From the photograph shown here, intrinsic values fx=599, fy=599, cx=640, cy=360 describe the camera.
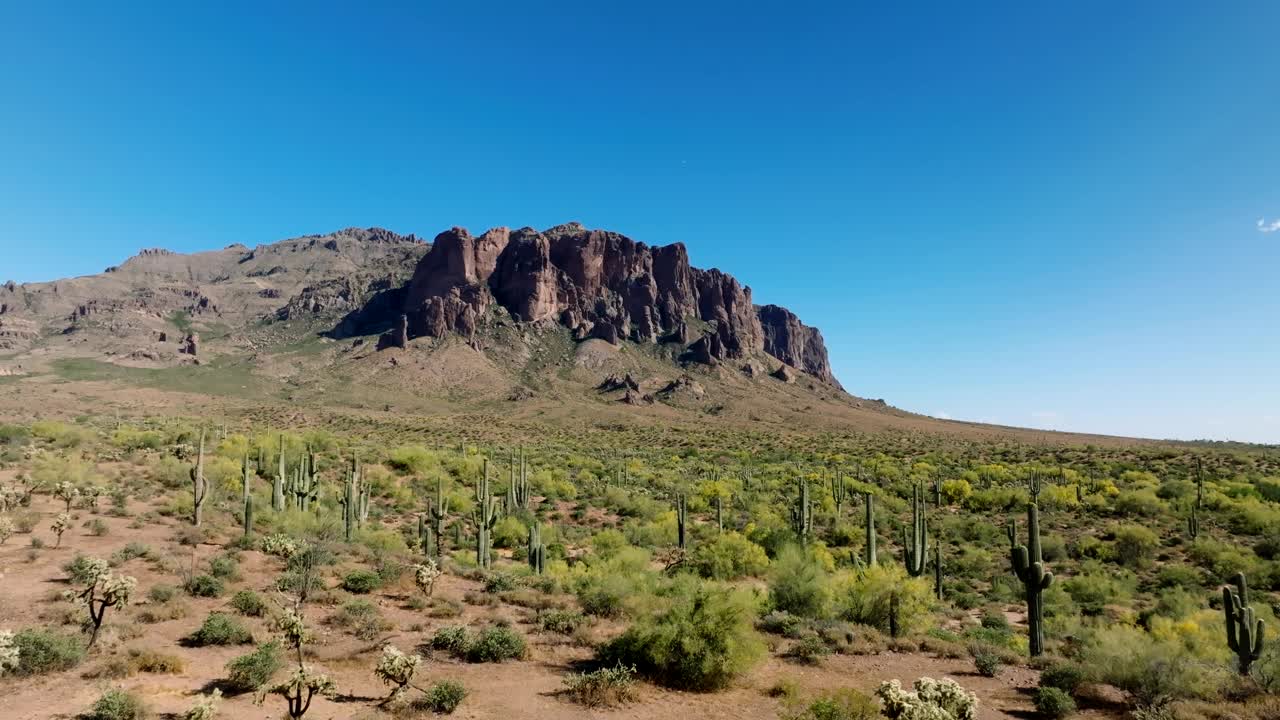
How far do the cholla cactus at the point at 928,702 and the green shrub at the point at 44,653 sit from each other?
1183 cm

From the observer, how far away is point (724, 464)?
51500 mm

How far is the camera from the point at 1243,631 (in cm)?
1108

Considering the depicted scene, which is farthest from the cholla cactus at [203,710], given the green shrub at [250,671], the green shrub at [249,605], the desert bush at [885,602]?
the desert bush at [885,602]

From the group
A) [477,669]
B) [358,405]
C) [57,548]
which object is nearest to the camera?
[477,669]

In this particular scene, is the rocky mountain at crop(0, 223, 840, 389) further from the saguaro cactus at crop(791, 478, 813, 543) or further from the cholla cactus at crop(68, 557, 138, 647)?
the cholla cactus at crop(68, 557, 138, 647)

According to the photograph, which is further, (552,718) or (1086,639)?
(1086,639)

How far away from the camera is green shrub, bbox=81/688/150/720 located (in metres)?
7.72

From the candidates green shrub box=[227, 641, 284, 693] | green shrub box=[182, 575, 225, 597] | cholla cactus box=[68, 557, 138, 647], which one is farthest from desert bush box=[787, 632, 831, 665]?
green shrub box=[182, 575, 225, 597]

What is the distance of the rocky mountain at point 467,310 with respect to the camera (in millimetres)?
123062

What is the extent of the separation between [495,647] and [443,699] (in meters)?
2.29

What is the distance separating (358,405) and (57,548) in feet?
247

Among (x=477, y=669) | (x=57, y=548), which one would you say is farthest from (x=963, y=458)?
(x=57, y=548)

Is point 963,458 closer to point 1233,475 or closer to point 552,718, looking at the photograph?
point 1233,475

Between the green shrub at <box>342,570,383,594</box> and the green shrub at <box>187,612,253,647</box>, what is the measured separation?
3.73 meters
